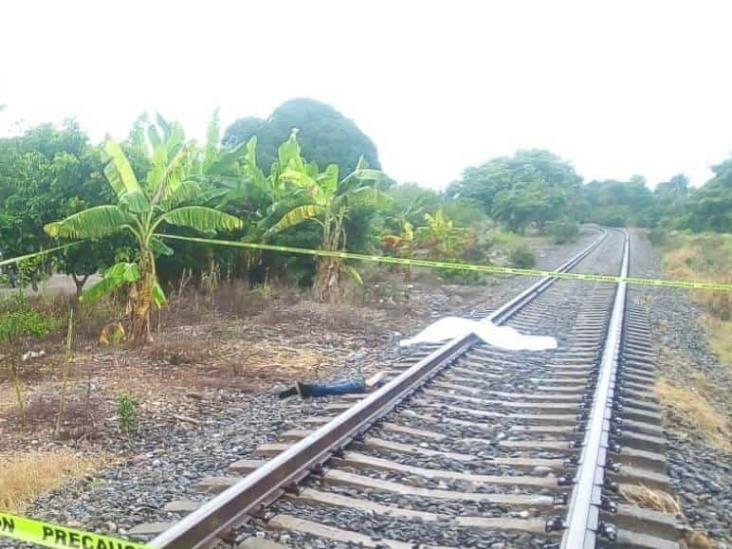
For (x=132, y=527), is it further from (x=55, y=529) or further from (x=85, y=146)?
(x=85, y=146)

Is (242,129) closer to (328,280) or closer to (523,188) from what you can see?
(328,280)

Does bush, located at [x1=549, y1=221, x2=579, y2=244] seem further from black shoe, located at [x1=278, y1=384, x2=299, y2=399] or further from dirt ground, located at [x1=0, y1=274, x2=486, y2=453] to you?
black shoe, located at [x1=278, y1=384, x2=299, y2=399]

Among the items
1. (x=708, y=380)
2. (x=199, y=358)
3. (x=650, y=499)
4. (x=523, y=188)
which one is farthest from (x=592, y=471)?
(x=523, y=188)

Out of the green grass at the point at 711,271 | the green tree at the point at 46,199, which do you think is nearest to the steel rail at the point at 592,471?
the green grass at the point at 711,271

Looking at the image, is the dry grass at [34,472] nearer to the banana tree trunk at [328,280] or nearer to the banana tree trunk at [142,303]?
the banana tree trunk at [142,303]

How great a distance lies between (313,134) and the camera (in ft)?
89.1

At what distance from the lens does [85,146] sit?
12.2 metres

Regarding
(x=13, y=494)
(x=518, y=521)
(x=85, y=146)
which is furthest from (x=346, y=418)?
(x=85, y=146)

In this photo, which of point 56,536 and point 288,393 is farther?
point 288,393

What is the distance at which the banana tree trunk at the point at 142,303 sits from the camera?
9617 millimetres

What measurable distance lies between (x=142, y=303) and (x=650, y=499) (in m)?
6.89

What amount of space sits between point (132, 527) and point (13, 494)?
109 centimetres

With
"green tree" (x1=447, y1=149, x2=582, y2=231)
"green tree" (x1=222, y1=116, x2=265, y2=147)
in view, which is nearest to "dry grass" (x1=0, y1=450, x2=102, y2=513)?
"green tree" (x1=222, y1=116, x2=265, y2=147)

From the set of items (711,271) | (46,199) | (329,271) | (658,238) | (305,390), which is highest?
(658,238)
